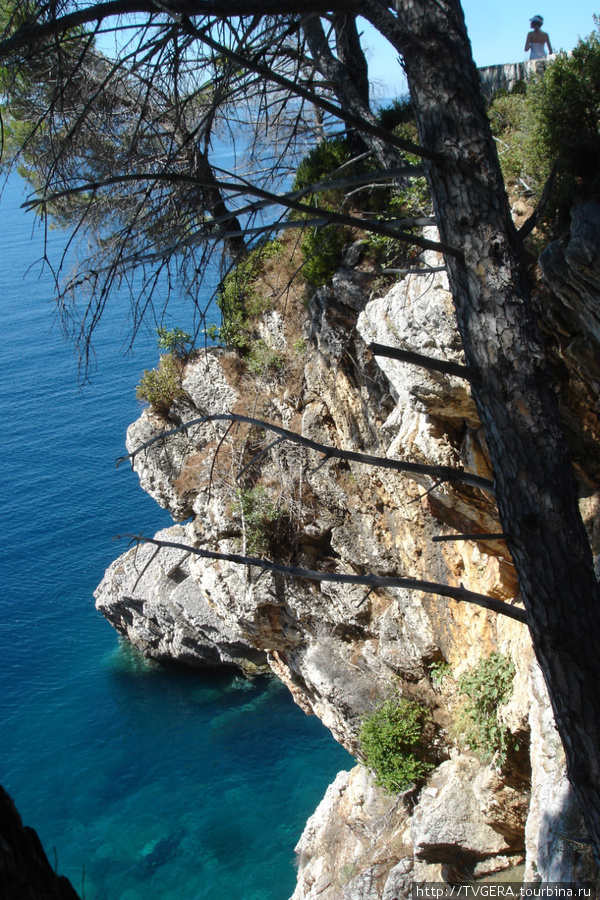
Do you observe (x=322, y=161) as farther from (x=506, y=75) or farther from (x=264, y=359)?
(x=264, y=359)

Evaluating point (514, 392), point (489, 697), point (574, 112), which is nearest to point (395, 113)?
point (574, 112)

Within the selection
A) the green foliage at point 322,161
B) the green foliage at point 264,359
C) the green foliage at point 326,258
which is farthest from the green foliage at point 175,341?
the green foliage at point 322,161

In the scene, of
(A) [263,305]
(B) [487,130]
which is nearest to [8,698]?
(A) [263,305]

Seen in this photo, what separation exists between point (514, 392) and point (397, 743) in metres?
9.93

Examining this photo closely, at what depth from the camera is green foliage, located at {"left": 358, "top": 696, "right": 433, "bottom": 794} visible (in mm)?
11391

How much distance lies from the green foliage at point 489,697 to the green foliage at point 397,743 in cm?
192

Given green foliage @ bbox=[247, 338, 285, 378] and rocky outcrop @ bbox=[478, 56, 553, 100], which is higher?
rocky outcrop @ bbox=[478, 56, 553, 100]

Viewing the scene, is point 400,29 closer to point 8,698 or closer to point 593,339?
point 593,339

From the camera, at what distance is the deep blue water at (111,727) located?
568 inches

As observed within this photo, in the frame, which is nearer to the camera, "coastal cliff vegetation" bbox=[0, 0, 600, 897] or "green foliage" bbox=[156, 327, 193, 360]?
"coastal cliff vegetation" bbox=[0, 0, 600, 897]

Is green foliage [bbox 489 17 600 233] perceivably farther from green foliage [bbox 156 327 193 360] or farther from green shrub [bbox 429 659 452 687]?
green foliage [bbox 156 327 193 360]

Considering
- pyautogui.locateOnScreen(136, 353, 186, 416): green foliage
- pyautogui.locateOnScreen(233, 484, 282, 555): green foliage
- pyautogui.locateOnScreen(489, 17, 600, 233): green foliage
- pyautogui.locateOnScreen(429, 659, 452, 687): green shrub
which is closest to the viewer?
pyautogui.locateOnScreen(489, 17, 600, 233): green foliage

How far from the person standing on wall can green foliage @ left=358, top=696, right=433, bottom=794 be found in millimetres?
11542

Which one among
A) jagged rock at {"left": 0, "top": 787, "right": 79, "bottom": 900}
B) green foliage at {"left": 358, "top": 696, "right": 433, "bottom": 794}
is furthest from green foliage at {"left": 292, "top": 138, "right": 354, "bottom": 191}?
jagged rock at {"left": 0, "top": 787, "right": 79, "bottom": 900}
